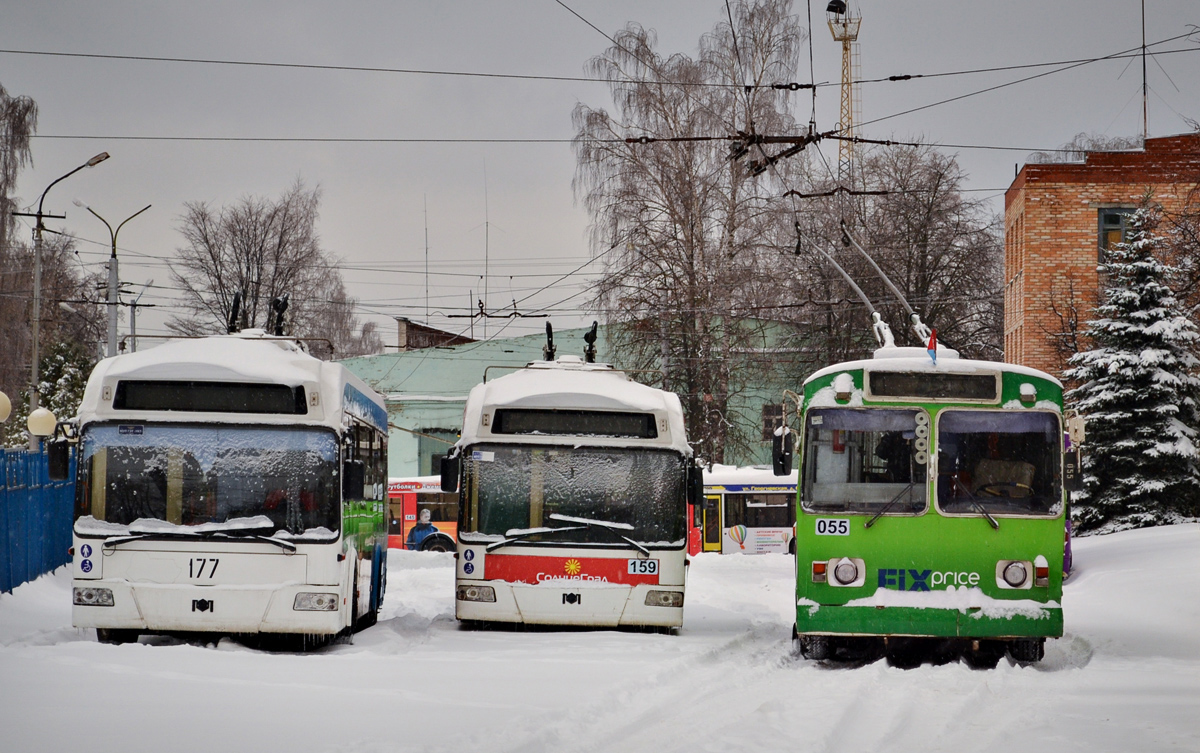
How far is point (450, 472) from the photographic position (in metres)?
13.6

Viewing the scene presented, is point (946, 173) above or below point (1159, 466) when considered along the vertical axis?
above

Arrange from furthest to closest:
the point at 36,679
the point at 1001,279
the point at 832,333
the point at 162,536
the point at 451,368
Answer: the point at 451,368 → the point at 1001,279 → the point at 832,333 → the point at 162,536 → the point at 36,679

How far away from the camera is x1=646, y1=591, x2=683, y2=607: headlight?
540 inches

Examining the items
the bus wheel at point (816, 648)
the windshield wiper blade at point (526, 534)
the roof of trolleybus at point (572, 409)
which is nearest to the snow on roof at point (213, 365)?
the roof of trolleybus at point (572, 409)

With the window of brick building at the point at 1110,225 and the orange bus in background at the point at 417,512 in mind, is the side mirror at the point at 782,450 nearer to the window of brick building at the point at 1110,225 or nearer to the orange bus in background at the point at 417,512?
the orange bus in background at the point at 417,512

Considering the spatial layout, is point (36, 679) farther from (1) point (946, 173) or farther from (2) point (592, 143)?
(1) point (946, 173)

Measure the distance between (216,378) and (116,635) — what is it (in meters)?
2.50

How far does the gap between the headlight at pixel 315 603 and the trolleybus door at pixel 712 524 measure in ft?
78.4

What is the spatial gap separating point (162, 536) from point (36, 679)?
283cm

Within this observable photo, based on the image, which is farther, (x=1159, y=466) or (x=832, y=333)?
(x=832, y=333)

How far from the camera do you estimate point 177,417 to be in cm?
1213

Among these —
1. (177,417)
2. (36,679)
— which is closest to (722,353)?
(177,417)

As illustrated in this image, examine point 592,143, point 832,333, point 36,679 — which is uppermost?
point 592,143

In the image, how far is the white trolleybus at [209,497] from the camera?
12.0m
